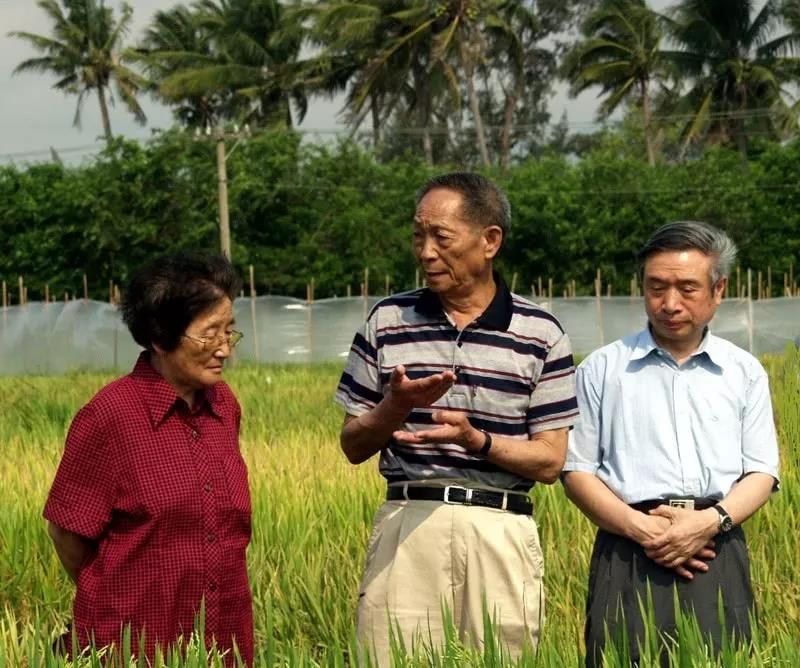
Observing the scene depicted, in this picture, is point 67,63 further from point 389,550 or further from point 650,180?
point 389,550

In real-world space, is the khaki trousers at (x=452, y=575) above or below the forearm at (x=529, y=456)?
below

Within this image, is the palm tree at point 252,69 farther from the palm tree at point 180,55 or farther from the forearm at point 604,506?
the forearm at point 604,506

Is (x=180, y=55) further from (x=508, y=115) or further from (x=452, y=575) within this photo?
(x=452, y=575)

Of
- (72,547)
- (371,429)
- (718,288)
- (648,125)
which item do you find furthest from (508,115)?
(72,547)

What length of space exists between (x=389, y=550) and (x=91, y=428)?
2.30 ft

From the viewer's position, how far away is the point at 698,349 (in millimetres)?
3293

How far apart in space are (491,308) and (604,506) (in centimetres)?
50

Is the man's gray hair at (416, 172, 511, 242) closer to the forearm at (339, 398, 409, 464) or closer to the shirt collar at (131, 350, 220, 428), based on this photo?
the forearm at (339, 398, 409, 464)

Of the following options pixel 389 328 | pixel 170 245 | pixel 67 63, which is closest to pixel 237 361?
pixel 170 245

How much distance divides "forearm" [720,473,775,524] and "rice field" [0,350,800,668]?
0.28 metres

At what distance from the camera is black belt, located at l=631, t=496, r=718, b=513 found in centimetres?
318

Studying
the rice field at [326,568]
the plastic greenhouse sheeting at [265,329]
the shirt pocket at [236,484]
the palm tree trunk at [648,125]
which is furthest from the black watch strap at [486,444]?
the palm tree trunk at [648,125]

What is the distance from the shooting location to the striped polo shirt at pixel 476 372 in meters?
3.15

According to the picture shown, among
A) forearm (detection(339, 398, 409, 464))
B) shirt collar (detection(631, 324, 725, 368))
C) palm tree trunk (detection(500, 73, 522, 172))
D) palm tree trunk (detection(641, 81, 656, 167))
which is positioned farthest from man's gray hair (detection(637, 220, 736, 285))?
palm tree trunk (detection(500, 73, 522, 172))
